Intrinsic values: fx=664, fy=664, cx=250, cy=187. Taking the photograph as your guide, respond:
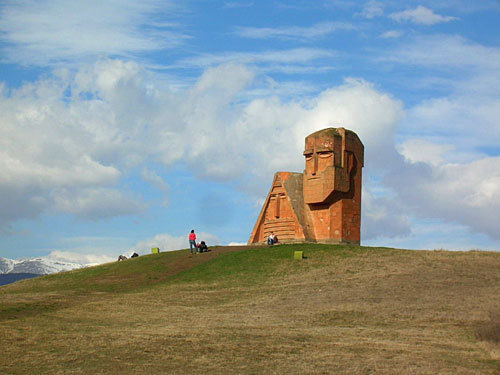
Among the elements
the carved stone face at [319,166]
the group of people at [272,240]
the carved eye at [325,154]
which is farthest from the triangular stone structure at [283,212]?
the carved eye at [325,154]

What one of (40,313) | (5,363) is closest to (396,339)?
(5,363)

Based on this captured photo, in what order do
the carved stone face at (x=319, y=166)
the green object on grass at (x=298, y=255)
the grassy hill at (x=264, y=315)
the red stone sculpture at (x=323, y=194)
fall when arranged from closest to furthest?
the grassy hill at (x=264, y=315), the green object on grass at (x=298, y=255), the carved stone face at (x=319, y=166), the red stone sculpture at (x=323, y=194)

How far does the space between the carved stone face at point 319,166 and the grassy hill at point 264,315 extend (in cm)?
394

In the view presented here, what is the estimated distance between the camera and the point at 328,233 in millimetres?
42250

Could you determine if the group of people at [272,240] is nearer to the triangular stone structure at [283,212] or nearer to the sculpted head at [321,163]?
the triangular stone structure at [283,212]

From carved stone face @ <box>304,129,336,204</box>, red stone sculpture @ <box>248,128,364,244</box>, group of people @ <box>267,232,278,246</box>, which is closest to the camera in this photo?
carved stone face @ <box>304,129,336,204</box>

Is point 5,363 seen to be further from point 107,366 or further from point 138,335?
point 138,335

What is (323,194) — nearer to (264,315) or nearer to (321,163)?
(321,163)

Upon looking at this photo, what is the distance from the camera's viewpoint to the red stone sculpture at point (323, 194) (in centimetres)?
4216

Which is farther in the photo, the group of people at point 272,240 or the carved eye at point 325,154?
the group of people at point 272,240

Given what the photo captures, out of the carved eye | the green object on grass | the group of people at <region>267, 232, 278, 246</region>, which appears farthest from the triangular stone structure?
the green object on grass

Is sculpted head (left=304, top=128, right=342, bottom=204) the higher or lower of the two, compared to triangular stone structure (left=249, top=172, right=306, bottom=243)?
higher

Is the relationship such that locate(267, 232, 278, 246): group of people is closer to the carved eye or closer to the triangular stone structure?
the triangular stone structure

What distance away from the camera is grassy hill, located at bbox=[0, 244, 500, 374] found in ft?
56.2
